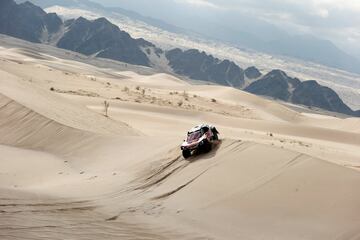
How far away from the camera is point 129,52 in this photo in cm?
18400

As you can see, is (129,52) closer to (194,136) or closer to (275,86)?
(275,86)

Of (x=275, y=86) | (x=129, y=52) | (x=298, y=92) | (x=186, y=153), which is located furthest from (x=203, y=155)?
(x=129, y=52)

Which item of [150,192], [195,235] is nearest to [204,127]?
[150,192]

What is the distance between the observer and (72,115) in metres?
23.3

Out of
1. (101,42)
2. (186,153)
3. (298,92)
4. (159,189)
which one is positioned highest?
(186,153)

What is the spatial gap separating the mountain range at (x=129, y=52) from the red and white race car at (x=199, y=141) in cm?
15524

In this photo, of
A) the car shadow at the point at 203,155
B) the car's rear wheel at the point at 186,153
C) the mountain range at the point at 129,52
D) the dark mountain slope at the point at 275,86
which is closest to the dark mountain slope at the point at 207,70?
the mountain range at the point at 129,52

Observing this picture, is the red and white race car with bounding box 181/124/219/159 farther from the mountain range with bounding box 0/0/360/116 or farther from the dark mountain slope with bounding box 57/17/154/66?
the dark mountain slope with bounding box 57/17/154/66

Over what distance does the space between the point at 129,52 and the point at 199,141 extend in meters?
172

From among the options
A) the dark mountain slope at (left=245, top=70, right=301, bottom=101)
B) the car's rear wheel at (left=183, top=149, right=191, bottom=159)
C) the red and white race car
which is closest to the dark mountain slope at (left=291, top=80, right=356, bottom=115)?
the dark mountain slope at (left=245, top=70, right=301, bottom=101)

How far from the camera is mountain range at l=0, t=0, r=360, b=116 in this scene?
171 m

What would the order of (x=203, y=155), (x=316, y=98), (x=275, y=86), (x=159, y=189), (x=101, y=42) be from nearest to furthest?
(x=159, y=189)
(x=203, y=155)
(x=316, y=98)
(x=275, y=86)
(x=101, y=42)

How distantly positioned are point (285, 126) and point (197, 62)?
531ft

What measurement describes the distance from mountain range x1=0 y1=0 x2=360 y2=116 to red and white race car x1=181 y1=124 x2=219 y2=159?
15524 cm
